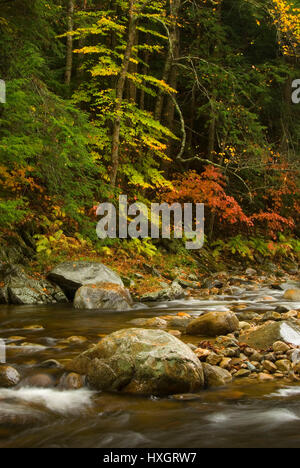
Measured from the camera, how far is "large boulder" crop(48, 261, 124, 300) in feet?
29.9

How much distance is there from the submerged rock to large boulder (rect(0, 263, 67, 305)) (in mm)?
4261

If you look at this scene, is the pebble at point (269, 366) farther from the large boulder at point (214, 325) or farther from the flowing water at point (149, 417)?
the large boulder at point (214, 325)

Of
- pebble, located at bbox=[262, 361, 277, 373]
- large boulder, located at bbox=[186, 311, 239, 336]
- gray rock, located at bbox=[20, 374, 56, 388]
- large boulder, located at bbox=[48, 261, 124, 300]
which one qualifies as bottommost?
gray rock, located at bbox=[20, 374, 56, 388]

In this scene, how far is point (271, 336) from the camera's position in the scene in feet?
17.8

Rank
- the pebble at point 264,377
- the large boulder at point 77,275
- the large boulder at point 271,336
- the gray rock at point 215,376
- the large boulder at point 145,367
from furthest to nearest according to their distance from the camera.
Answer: the large boulder at point 77,275 < the large boulder at point 271,336 < the pebble at point 264,377 < the gray rock at point 215,376 < the large boulder at point 145,367

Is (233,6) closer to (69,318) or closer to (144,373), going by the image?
(69,318)

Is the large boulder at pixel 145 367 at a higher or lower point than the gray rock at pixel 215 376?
higher

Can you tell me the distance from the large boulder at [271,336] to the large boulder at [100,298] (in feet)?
11.4

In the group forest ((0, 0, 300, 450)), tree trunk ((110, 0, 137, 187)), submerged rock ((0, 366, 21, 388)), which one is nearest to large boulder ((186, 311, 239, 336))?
forest ((0, 0, 300, 450))

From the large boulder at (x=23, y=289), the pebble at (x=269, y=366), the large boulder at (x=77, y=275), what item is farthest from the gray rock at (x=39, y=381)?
the large boulder at (x=77, y=275)

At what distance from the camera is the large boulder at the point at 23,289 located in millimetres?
8586

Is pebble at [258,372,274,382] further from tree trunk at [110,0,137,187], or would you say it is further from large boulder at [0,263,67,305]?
tree trunk at [110,0,137,187]

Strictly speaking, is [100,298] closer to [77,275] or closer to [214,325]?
[77,275]

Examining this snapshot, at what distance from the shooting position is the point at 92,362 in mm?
4410
